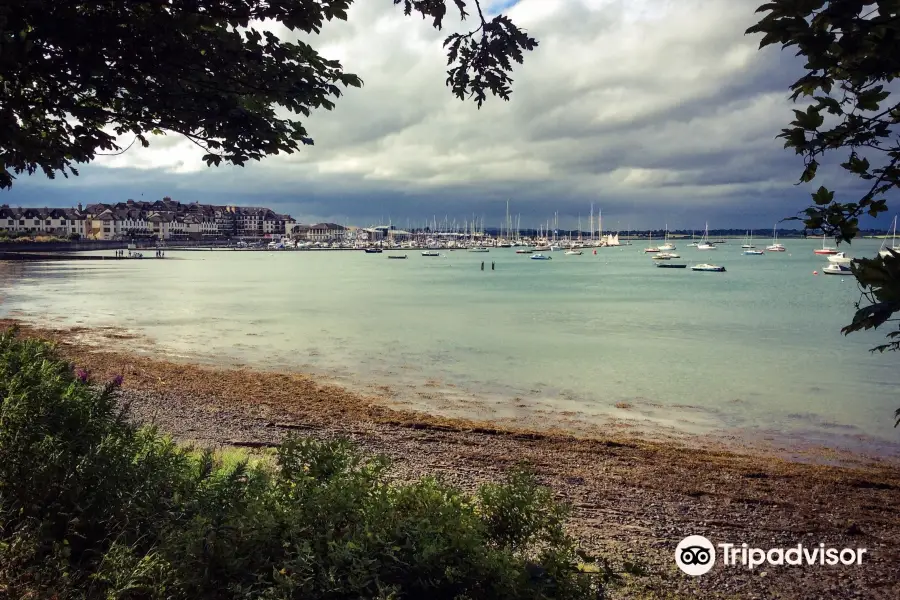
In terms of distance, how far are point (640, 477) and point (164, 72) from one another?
9.23 m

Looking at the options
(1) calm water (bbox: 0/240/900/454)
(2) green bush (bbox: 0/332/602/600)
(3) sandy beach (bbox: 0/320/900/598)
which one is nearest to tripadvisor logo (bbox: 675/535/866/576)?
(3) sandy beach (bbox: 0/320/900/598)

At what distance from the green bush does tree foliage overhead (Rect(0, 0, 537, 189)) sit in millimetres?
2255

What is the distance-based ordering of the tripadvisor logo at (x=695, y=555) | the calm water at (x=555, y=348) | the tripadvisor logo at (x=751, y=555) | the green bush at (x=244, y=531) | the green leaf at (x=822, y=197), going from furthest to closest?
the calm water at (x=555, y=348), the tripadvisor logo at (x=751, y=555), the tripadvisor logo at (x=695, y=555), the green bush at (x=244, y=531), the green leaf at (x=822, y=197)

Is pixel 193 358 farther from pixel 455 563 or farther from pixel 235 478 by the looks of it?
pixel 455 563

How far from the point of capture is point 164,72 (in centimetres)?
→ 402

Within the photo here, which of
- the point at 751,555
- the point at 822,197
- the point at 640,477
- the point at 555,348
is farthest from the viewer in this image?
the point at 555,348

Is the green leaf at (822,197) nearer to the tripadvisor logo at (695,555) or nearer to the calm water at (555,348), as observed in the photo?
the tripadvisor logo at (695,555)

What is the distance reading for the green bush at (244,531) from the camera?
11.5 feet

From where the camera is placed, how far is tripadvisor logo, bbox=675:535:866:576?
7.05m

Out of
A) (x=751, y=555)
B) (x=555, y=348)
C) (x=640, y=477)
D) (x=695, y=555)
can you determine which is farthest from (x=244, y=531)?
(x=555, y=348)

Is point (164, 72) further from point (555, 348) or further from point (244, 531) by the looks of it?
point (555, 348)

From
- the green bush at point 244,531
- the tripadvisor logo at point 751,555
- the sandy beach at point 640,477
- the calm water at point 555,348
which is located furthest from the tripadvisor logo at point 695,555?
the calm water at point 555,348

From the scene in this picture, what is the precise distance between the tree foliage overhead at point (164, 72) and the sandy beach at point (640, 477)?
5093 mm

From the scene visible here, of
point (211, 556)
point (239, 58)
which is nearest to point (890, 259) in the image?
point (211, 556)
